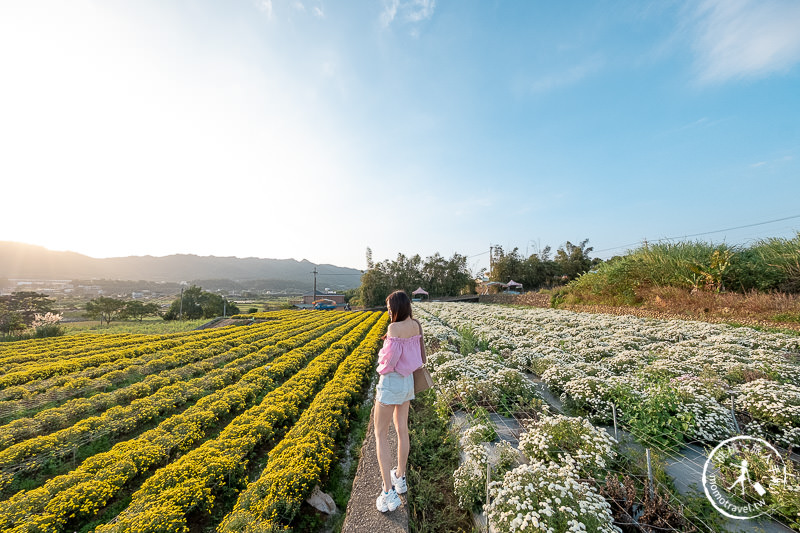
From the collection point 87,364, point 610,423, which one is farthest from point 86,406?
point 610,423

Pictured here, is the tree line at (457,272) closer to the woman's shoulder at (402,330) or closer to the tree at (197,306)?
the tree at (197,306)

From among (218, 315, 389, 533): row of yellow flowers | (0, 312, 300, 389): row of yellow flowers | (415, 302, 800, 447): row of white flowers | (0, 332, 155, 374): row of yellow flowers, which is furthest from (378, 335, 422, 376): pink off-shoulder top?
(0, 332, 155, 374): row of yellow flowers

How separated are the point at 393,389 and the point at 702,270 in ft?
60.8

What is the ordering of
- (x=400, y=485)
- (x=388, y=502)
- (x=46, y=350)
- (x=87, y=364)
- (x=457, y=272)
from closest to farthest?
(x=388, y=502), (x=400, y=485), (x=87, y=364), (x=46, y=350), (x=457, y=272)

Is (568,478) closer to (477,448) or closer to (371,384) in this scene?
(477,448)

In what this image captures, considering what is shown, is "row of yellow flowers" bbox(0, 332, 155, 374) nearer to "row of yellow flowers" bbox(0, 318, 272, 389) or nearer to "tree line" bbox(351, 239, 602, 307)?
"row of yellow flowers" bbox(0, 318, 272, 389)

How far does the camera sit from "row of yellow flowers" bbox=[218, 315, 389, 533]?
3.15m

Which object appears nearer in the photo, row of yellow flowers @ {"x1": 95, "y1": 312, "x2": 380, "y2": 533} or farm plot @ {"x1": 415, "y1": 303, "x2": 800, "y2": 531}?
farm plot @ {"x1": 415, "y1": 303, "x2": 800, "y2": 531}

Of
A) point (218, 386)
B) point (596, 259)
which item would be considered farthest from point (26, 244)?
point (596, 259)

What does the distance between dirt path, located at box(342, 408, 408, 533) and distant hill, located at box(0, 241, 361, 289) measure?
57.9 metres

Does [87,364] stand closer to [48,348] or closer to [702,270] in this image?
[48,348]

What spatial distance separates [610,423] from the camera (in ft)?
14.9

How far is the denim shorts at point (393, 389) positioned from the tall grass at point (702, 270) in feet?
58.3

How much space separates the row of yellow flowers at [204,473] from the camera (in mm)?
3127
